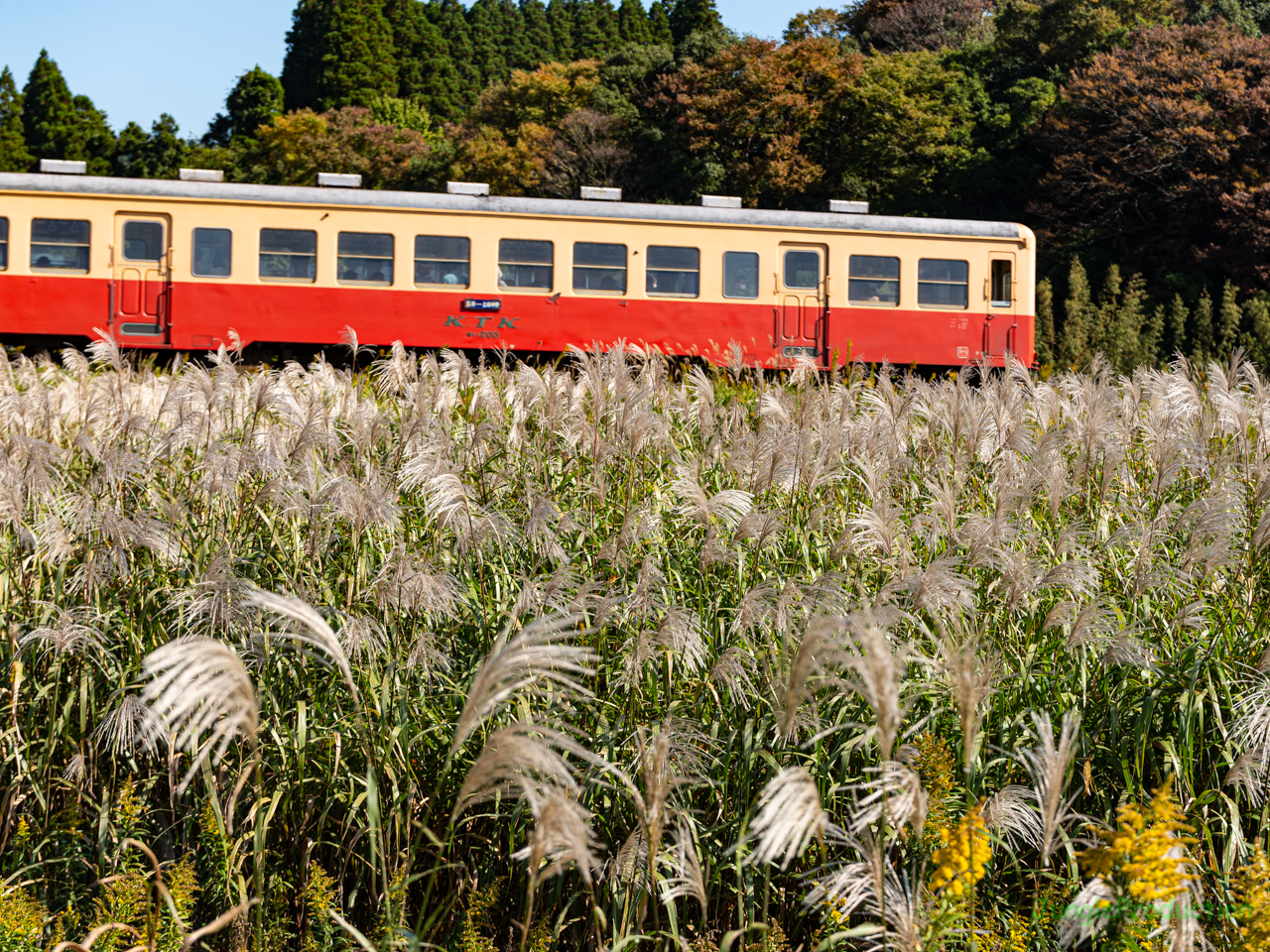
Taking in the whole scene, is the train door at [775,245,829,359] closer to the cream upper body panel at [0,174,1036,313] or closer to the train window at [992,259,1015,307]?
the cream upper body panel at [0,174,1036,313]

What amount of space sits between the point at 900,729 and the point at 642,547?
1061 millimetres

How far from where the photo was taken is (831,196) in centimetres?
2972

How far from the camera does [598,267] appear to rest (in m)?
13.0

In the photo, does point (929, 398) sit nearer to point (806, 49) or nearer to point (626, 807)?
point (626, 807)

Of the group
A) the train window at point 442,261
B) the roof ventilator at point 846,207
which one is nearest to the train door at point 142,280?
the train window at point 442,261

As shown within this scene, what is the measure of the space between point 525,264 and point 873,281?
402 centimetres

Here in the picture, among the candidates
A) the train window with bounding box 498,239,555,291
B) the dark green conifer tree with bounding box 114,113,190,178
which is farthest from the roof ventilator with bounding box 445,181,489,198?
the dark green conifer tree with bounding box 114,113,190,178

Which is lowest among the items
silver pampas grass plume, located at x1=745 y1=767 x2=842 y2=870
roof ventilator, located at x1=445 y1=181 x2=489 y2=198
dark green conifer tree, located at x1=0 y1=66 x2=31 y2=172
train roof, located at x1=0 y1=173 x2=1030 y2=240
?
silver pampas grass plume, located at x1=745 y1=767 x2=842 y2=870

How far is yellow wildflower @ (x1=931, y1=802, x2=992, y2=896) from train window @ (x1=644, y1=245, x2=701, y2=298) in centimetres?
1139

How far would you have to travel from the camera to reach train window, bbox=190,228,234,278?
12508 millimetres

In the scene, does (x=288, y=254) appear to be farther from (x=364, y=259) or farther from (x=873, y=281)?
(x=873, y=281)

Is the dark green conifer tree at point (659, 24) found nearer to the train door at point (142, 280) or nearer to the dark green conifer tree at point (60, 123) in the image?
the dark green conifer tree at point (60, 123)

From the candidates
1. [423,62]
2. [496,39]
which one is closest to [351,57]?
[423,62]

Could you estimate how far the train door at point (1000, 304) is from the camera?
13719 millimetres
